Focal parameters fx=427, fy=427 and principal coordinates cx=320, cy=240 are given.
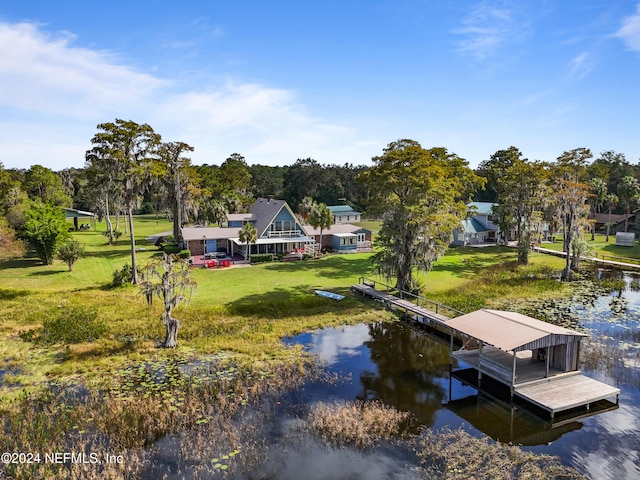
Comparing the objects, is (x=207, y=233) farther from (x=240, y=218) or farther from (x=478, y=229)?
(x=478, y=229)

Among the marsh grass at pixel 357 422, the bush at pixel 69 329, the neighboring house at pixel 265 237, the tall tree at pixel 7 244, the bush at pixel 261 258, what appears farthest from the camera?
the neighboring house at pixel 265 237

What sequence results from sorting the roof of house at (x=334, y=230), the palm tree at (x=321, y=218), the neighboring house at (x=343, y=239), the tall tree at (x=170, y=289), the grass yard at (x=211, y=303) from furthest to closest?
the roof of house at (x=334, y=230) < the neighboring house at (x=343, y=239) < the palm tree at (x=321, y=218) < the tall tree at (x=170, y=289) < the grass yard at (x=211, y=303)

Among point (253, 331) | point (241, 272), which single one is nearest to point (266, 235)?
point (241, 272)

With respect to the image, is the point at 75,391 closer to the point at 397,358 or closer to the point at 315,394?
the point at 315,394

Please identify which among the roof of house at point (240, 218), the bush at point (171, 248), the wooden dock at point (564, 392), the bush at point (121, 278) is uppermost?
the roof of house at point (240, 218)

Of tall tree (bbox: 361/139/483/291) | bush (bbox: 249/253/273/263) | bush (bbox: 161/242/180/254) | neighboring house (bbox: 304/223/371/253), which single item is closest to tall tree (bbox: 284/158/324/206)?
neighboring house (bbox: 304/223/371/253)

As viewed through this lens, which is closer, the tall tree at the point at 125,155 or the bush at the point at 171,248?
the tall tree at the point at 125,155

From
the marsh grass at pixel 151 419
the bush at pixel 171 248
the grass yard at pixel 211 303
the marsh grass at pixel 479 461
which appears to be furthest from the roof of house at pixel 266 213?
the marsh grass at pixel 479 461

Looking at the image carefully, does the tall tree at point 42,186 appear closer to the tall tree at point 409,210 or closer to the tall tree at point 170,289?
the tall tree at point 170,289
